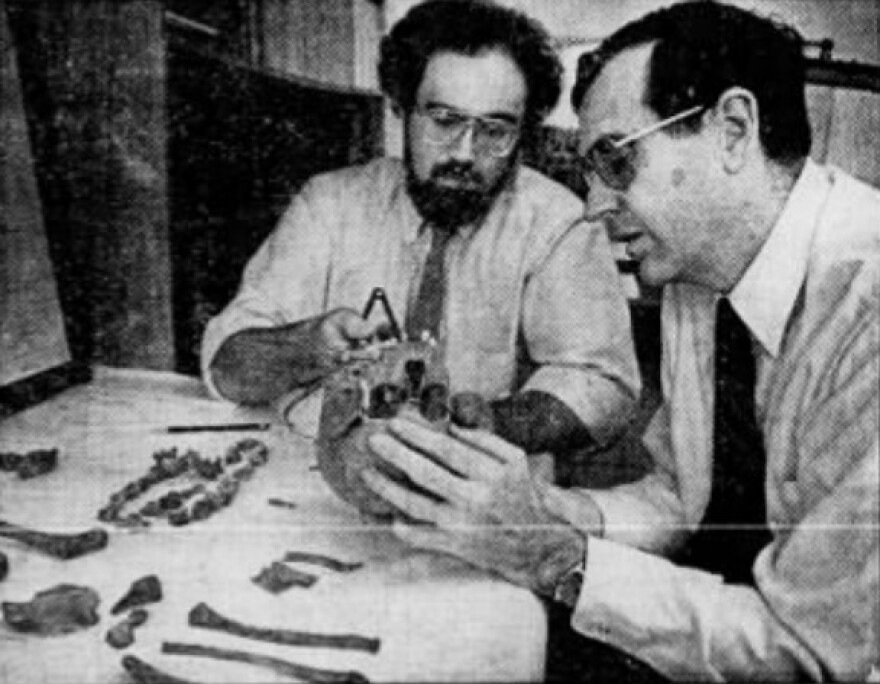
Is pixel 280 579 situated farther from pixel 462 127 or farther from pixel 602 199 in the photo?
pixel 462 127

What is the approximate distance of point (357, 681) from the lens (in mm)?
694

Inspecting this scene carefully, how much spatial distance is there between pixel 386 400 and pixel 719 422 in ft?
1.29

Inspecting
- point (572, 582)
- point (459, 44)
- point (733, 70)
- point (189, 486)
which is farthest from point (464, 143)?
point (572, 582)

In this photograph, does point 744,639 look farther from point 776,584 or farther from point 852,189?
point 852,189

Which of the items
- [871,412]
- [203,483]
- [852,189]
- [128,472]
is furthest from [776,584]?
[128,472]

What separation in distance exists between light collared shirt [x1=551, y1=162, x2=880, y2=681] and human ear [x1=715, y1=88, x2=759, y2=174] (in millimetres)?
Answer: 63

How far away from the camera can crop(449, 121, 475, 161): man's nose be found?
1.39 metres

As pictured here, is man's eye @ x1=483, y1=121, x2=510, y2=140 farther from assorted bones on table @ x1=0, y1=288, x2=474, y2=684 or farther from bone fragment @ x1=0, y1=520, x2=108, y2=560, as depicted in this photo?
bone fragment @ x1=0, y1=520, x2=108, y2=560

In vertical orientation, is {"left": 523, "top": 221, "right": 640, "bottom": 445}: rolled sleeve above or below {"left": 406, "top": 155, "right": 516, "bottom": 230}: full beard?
below

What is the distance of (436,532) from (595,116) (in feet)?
1.45

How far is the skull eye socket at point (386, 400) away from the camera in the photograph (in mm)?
880

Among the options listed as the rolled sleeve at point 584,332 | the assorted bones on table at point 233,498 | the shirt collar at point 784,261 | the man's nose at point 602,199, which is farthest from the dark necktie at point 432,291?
the shirt collar at point 784,261

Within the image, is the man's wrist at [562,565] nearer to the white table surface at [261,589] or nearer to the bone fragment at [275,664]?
the white table surface at [261,589]

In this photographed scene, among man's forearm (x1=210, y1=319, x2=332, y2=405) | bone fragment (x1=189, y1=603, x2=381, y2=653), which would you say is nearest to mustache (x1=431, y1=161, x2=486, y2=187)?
man's forearm (x1=210, y1=319, x2=332, y2=405)
